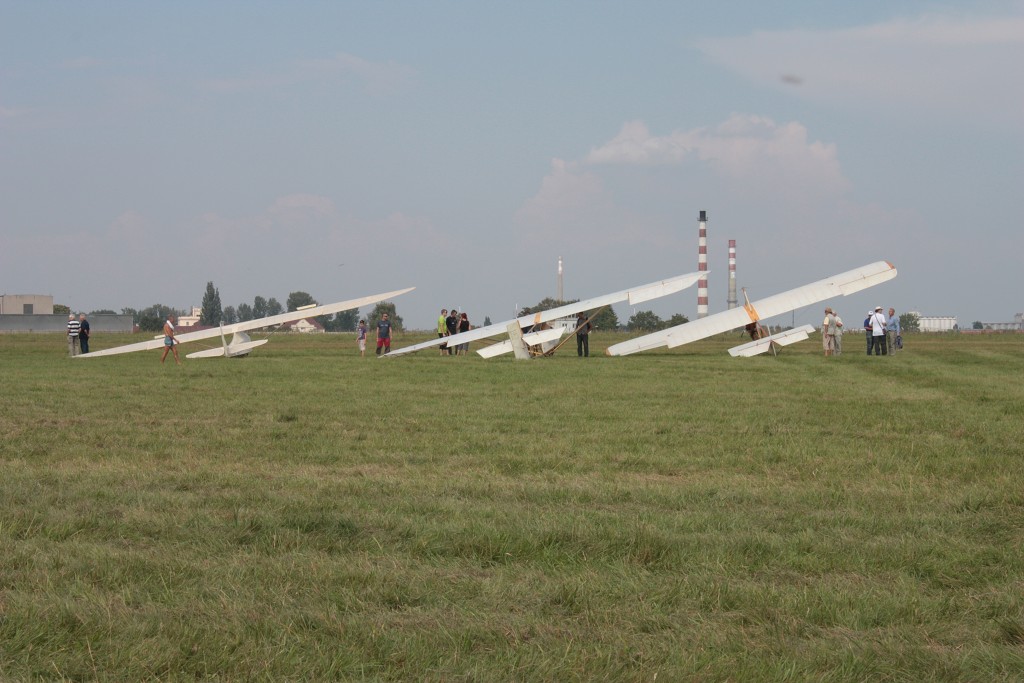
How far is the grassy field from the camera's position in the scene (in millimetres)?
3660

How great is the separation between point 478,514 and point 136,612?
247 centimetres

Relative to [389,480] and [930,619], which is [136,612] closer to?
[930,619]

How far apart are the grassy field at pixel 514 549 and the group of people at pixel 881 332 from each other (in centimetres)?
1812

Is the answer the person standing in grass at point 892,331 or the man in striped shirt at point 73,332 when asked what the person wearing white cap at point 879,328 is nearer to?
the person standing in grass at point 892,331

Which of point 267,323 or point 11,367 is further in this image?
point 267,323

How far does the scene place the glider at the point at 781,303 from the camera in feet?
99.7

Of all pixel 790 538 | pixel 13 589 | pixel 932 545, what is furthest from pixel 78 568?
pixel 932 545

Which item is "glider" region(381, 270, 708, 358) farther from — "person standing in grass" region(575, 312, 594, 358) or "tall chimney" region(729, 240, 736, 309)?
"tall chimney" region(729, 240, 736, 309)

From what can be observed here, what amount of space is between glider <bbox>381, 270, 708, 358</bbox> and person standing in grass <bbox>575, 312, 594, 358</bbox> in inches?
14.6

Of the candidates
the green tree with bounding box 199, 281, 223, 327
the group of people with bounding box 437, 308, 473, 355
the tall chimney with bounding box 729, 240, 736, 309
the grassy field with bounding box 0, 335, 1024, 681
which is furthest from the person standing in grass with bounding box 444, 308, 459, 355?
the green tree with bounding box 199, 281, 223, 327

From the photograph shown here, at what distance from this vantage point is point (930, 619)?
13.3 feet

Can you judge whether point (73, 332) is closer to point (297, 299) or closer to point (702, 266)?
point (702, 266)

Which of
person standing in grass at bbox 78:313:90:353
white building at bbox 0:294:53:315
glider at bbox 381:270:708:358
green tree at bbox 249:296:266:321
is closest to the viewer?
glider at bbox 381:270:708:358

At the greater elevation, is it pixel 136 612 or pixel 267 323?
pixel 267 323
